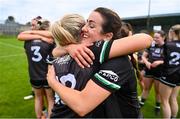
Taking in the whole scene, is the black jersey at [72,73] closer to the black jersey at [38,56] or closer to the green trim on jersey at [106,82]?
the green trim on jersey at [106,82]

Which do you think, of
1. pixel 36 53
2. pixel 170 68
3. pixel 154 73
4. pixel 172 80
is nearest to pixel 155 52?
pixel 154 73

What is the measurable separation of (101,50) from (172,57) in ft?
15.4

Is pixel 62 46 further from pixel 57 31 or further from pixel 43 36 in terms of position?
pixel 43 36

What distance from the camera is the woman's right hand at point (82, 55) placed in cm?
256

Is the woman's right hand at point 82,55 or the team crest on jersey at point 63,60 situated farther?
the team crest on jersey at point 63,60

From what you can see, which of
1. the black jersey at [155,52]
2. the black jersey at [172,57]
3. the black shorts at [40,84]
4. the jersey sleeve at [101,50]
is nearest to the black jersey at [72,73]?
the jersey sleeve at [101,50]

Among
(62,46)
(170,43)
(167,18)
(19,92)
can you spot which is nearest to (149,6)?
(167,18)

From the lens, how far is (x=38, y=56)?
6867 mm

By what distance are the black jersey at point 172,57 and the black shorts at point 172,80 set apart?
0.27ft

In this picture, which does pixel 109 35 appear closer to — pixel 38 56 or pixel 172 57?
pixel 38 56

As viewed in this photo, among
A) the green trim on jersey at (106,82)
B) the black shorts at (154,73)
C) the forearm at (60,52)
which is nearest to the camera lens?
the green trim on jersey at (106,82)

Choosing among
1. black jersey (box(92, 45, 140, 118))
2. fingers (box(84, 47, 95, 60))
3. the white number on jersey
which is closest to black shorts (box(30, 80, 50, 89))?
the white number on jersey

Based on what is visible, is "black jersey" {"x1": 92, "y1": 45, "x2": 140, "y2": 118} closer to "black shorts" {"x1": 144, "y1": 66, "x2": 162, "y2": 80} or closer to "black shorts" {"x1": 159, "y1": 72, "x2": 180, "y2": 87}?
"black shorts" {"x1": 159, "y1": 72, "x2": 180, "y2": 87}

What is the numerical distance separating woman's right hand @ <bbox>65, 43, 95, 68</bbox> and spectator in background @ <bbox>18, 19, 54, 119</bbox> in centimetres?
395
